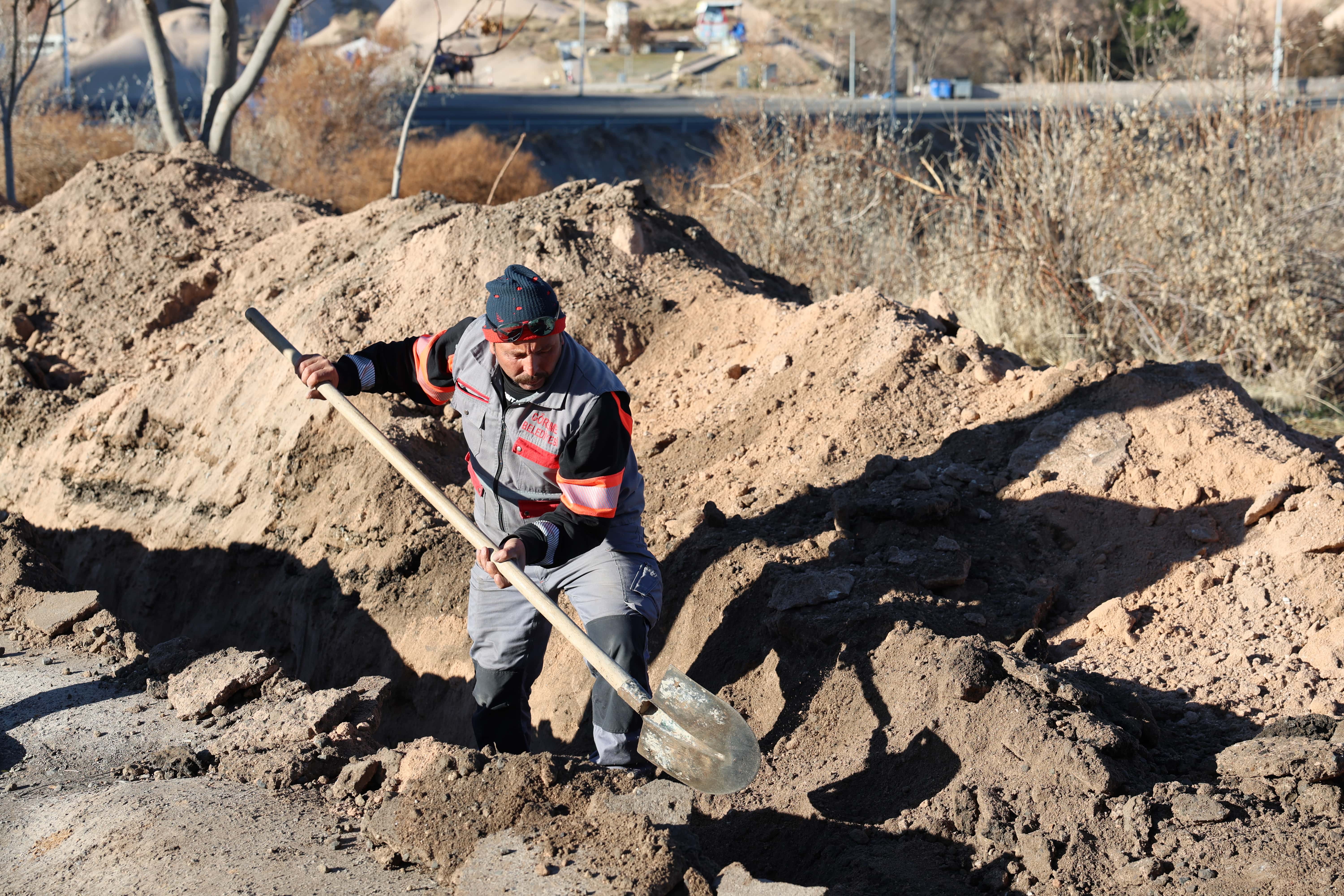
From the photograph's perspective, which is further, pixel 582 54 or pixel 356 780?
pixel 582 54

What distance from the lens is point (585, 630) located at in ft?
13.5

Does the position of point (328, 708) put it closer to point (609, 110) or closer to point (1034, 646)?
point (1034, 646)

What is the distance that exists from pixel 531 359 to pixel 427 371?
2.20ft

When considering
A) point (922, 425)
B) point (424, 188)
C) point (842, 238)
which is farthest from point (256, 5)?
point (922, 425)

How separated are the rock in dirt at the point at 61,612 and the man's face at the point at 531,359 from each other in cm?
267

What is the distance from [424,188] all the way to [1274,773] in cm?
1729

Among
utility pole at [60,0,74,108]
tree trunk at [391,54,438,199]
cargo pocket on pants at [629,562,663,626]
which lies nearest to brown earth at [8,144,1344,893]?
cargo pocket on pants at [629,562,663,626]

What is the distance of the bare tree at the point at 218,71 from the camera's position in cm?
1055

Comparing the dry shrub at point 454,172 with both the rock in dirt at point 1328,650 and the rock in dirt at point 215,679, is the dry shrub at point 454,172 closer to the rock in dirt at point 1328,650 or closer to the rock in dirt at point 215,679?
the rock in dirt at point 215,679

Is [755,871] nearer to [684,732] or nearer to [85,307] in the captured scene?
[684,732]

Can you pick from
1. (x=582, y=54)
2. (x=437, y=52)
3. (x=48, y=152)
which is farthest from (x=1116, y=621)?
(x=582, y=54)

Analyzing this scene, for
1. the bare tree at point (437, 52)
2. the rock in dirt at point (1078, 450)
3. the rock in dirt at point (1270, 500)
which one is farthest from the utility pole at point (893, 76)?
the rock in dirt at point (1270, 500)

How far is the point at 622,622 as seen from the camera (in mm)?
3832

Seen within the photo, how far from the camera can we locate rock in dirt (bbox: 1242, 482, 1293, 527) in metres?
4.52
